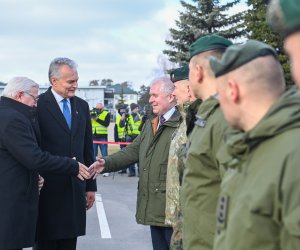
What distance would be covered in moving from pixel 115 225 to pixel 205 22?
21.3 m

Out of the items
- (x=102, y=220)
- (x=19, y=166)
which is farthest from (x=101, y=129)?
(x=19, y=166)

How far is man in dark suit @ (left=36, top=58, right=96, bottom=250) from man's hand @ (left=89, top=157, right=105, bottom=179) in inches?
6.2

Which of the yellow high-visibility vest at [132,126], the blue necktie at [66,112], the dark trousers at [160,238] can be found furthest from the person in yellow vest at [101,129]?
the dark trousers at [160,238]

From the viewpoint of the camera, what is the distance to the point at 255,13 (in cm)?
2497

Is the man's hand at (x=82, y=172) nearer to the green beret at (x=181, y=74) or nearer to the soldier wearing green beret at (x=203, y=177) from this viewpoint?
the green beret at (x=181, y=74)

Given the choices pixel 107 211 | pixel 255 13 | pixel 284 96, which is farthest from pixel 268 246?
pixel 255 13

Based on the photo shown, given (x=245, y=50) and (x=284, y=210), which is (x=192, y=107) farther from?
(x=284, y=210)

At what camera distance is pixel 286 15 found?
1.76 m

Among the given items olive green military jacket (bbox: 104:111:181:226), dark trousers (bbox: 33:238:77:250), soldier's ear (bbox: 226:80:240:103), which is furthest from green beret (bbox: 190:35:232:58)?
dark trousers (bbox: 33:238:77:250)

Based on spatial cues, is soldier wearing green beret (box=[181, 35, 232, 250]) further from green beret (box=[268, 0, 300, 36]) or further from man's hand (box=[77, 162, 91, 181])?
man's hand (box=[77, 162, 91, 181])

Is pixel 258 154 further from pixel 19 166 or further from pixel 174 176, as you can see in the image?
pixel 19 166

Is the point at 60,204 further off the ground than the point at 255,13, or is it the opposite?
the point at 255,13

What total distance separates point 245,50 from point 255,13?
78.6ft

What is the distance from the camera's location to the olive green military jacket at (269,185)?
1.69 metres
